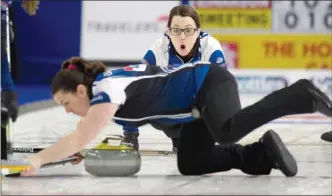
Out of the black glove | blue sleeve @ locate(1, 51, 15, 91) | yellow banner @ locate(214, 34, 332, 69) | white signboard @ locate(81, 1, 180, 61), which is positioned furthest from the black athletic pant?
white signboard @ locate(81, 1, 180, 61)

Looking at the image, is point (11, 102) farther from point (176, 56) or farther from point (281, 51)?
point (281, 51)

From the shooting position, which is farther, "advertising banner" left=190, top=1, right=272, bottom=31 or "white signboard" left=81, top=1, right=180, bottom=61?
"white signboard" left=81, top=1, right=180, bottom=61

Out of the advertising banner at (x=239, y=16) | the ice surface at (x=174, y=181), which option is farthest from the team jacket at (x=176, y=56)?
the advertising banner at (x=239, y=16)

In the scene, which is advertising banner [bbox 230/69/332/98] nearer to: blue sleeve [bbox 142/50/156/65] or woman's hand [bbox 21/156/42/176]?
blue sleeve [bbox 142/50/156/65]

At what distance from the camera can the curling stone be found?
4.35 meters

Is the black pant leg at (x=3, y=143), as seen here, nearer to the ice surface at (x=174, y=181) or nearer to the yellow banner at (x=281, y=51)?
the ice surface at (x=174, y=181)

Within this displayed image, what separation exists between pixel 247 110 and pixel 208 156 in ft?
1.15

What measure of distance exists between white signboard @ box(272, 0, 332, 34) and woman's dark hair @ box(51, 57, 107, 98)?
7098mm

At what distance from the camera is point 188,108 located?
4301 millimetres

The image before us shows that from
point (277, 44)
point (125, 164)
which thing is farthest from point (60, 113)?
point (125, 164)

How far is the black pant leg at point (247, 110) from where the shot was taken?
13.7ft

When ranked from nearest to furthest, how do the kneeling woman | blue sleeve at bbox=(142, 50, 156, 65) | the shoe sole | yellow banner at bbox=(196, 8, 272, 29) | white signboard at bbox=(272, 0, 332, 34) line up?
the kneeling woman < the shoe sole < blue sleeve at bbox=(142, 50, 156, 65) < white signboard at bbox=(272, 0, 332, 34) < yellow banner at bbox=(196, 8, 272, 29)

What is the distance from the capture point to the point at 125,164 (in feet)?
14.3

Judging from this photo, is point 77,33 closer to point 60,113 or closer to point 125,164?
point 60,113
